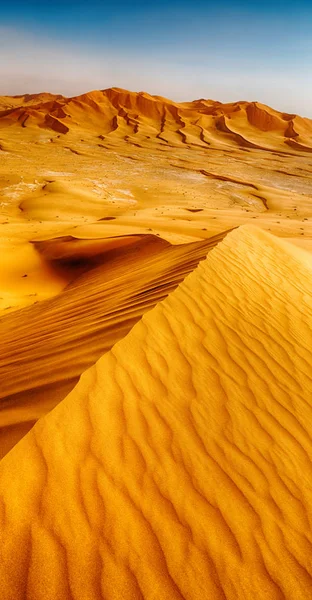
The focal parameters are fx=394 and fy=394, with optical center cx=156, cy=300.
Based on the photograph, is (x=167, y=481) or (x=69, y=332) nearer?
(x=167, y=481)

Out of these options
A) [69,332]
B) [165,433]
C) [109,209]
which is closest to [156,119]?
[109,209]

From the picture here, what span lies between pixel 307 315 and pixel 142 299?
5.84 feet

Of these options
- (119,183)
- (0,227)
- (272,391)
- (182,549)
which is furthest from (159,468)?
(119,183)

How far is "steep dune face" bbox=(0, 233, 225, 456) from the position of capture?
2.15 metres

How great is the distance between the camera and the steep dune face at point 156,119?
4109 cm

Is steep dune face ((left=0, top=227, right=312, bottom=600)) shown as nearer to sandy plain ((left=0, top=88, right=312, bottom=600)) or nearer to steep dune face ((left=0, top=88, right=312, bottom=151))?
sandy plain ((left=0, top=88, right=312, bottom=600))

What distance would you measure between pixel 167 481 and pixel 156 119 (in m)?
51.9

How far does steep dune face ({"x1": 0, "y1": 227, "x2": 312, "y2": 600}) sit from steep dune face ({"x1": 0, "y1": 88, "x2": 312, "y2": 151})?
126ft

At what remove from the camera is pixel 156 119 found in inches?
1906

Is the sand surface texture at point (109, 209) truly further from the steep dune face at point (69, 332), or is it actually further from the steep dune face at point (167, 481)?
the steep dune face at point (167, 481)

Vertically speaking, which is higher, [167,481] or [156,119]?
[156,119]

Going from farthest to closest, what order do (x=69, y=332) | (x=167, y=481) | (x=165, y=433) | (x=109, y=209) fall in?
(x=109, y=209), (x=69, y=332), (x=165, y=433), (x=167, y=481)

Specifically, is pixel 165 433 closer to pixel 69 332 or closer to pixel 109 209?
pixel 69 332

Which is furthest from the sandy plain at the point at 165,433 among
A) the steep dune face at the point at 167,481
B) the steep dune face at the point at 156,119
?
the steep dune face at the point at 156,119
